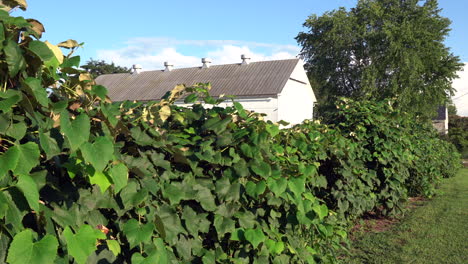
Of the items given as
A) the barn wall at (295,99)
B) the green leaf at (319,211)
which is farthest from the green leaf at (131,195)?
the barn wall at (295,99)

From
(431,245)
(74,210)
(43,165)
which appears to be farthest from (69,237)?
(431,245)

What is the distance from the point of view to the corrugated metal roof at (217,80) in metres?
29.7

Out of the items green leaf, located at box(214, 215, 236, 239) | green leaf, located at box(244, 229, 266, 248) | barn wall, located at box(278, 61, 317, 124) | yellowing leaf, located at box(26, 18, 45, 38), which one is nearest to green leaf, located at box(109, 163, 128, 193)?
yellowing leaf, located at box(26, 18, 45, 38)

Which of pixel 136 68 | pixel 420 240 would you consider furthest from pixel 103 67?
pixel 420 240

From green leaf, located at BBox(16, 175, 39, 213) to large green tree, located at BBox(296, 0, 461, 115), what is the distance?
1502 inches

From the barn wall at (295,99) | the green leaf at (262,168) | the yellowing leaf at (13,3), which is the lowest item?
the green leaf at (262,168)

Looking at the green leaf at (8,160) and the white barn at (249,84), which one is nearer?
the green leaf at (8,160)

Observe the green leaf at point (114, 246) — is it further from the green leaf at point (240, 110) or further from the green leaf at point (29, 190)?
the green leaf at point (240, 110)

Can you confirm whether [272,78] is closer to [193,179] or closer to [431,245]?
[431,245]

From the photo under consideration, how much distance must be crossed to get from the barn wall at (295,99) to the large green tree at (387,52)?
24.7 ft

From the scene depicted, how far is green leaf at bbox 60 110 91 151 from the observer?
4.90 feet

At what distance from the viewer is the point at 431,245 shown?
555cm

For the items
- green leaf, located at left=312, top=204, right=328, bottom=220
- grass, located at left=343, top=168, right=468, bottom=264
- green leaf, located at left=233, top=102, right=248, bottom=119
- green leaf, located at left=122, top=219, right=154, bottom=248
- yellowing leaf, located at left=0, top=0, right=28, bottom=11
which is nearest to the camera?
yellowing leaf, located at left=0, top=0, right=28, bottom=11

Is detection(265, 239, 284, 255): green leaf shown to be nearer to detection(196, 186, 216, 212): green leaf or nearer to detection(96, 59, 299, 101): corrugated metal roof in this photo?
detection(196, 186, 216, 212): green leaf
